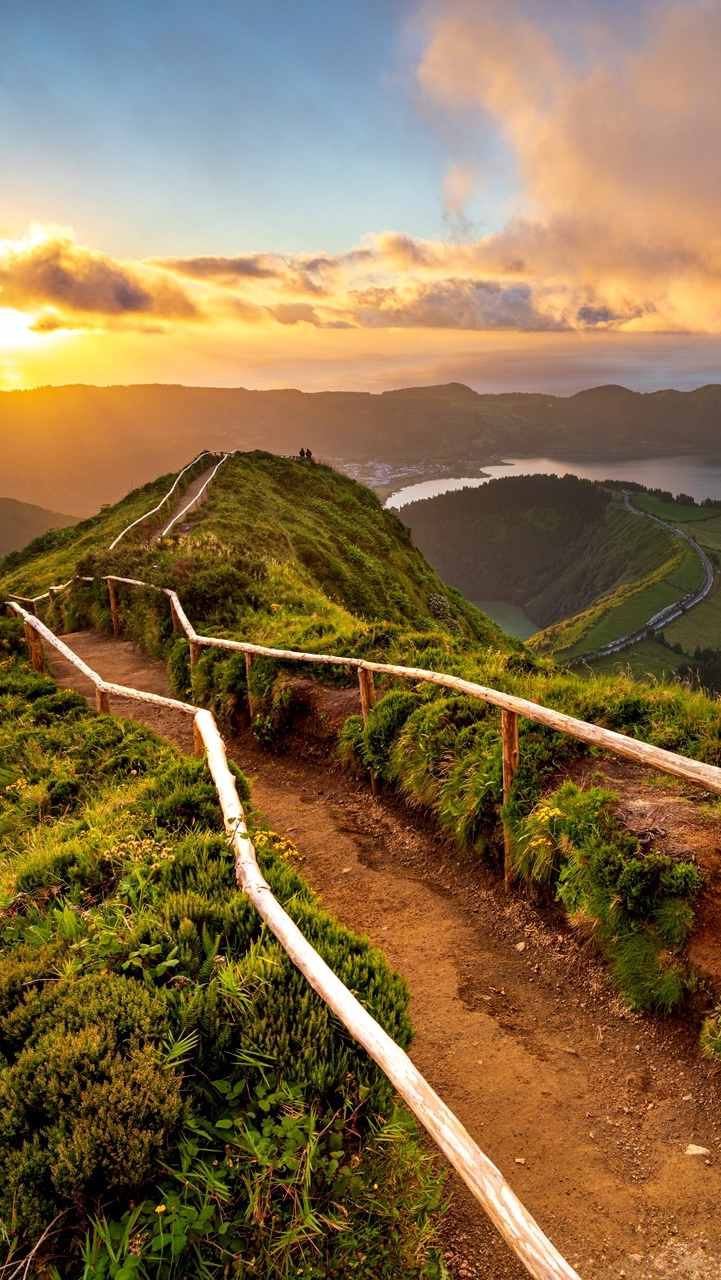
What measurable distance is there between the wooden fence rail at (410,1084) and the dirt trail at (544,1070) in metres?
0.94

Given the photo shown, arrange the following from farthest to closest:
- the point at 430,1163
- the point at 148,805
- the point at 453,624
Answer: the point at 453,624 → the point at 148,805 → the point at 430,1163

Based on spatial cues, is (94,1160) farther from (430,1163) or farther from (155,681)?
(155,681)

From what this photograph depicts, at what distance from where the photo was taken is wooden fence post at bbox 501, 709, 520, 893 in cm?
636

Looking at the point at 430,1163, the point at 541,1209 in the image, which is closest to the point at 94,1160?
the point at 430,1163

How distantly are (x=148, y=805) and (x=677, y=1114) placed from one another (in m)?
4.59

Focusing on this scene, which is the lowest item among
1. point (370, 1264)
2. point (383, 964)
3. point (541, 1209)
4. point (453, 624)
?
point (453, 624)

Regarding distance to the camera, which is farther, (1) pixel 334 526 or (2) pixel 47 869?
(1) pixel 334 526

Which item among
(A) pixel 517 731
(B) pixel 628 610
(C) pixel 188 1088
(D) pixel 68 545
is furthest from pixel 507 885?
(B) pixel 628 610

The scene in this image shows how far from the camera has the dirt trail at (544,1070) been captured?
363 centimetres

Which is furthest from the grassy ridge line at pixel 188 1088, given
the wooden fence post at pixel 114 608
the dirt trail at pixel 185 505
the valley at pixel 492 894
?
the dirt trail at pixel 185 505

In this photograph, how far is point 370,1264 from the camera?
2875 millimetres

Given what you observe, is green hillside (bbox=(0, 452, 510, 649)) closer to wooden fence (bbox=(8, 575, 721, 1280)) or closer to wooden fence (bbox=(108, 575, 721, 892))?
wooden fence (bbox=(108, 575, 721, 892))

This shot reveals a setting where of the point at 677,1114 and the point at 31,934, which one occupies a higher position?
the point at 31,934

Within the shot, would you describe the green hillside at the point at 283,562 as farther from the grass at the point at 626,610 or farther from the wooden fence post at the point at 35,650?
the grass at the point at 626,610
